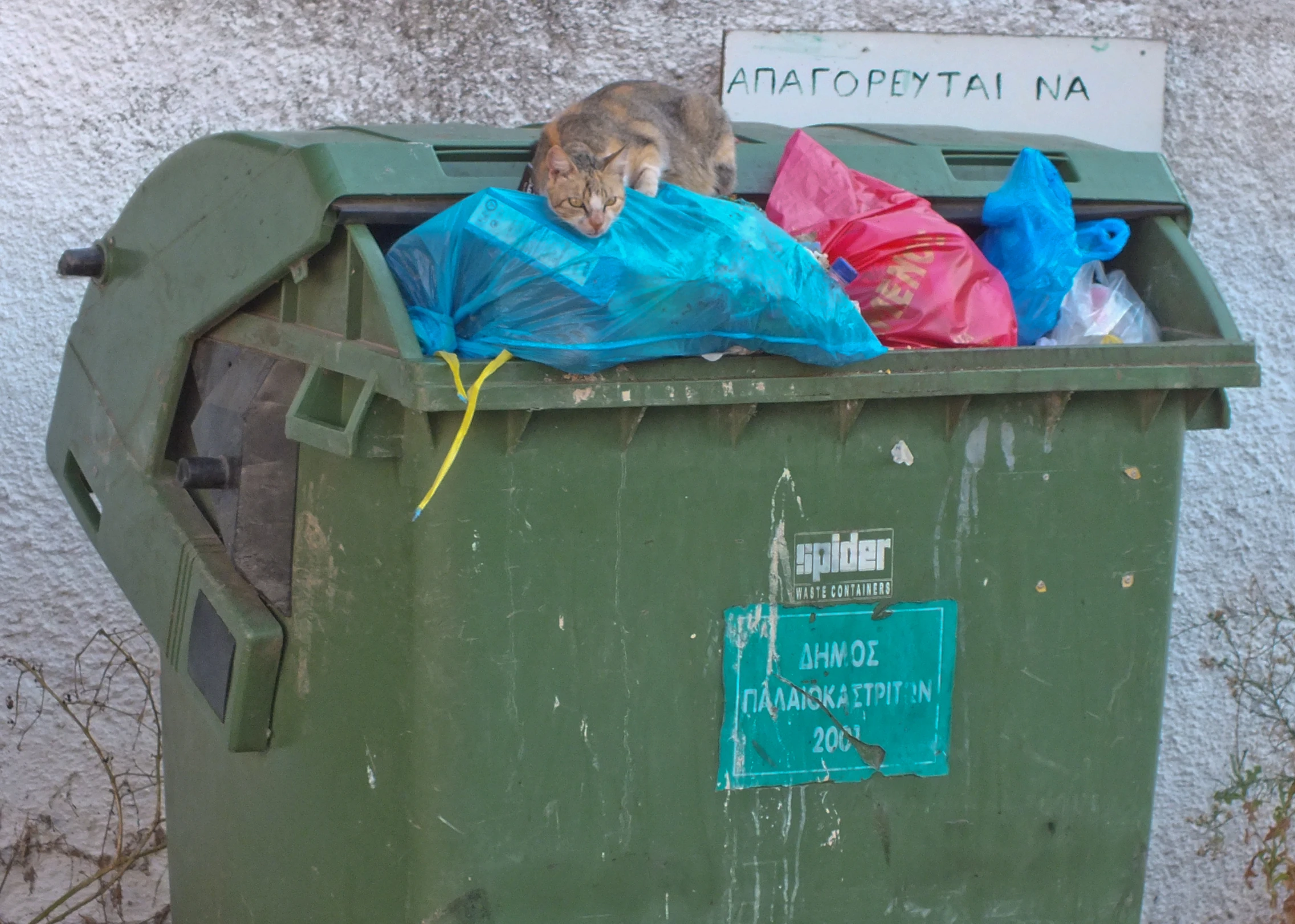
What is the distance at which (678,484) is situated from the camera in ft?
6.57

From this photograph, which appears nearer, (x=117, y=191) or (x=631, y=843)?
(x=631, y=843)

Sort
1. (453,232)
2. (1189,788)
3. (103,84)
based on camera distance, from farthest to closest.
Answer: (1189,788), (103,84), (453,232)

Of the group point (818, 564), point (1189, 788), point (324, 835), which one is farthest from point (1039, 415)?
point (1189, 788)

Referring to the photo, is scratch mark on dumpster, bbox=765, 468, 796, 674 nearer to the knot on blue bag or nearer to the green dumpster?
the green dumpster

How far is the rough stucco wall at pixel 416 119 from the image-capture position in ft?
10.2

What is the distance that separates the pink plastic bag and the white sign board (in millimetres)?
1158

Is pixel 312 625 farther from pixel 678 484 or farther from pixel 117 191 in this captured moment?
pixel 117 191

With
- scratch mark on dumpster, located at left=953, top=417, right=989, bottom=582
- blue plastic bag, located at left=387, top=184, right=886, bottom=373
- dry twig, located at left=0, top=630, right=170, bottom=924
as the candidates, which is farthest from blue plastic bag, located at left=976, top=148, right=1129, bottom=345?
dry twig, located at left=0, top=630, right=170, bottom=924

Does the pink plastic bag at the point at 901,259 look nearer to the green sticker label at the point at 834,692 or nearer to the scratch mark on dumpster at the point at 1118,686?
the green sticker label at the point at 834,692

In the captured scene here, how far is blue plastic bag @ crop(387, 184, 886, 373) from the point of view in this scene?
186 centimetres

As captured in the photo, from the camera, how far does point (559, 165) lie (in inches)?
78.6

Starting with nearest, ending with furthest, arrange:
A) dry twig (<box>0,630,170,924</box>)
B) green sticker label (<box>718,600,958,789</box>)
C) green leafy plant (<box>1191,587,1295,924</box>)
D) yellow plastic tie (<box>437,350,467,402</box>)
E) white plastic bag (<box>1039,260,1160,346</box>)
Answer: yellow plastic tie (<box>437,350,467,402</box>), green sticker label (<box>718,600,958,789</box>), white plastic bag (<box>1039,260,1160,346</box>), dry twig (<box>0,630,170,924</box>), green leafy plant (<box>1191,587,1295,924</box>)

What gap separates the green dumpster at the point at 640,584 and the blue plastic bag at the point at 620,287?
5cm

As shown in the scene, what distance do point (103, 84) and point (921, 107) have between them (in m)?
1.83
